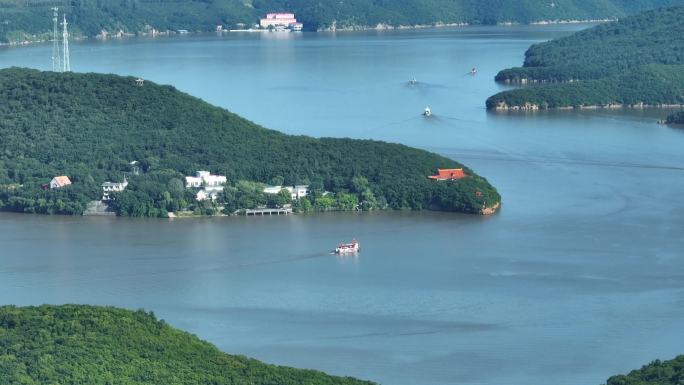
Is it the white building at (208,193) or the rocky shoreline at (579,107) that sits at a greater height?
the white building at (208,193)

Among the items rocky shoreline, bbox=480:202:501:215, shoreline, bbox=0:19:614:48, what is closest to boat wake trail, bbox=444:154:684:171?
rocky shoreline, bbox=480:202:501:215

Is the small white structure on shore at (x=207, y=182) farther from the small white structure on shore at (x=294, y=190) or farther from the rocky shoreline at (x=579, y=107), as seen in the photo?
the rocky shoreline at (x=579, y=107)

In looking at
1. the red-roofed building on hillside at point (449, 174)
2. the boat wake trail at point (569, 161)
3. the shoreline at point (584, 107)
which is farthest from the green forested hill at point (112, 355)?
the shoreline at point (584, 107)

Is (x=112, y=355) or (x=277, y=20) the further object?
(x=277, y=20)

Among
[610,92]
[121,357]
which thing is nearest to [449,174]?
[121,357]

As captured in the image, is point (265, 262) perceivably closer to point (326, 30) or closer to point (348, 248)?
point (348, 248)

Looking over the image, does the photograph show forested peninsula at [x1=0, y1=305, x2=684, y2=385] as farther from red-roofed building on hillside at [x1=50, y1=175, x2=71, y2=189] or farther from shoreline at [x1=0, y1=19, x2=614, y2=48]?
shoreline at [x1=0, y1=19, x2=614, y2=48]
